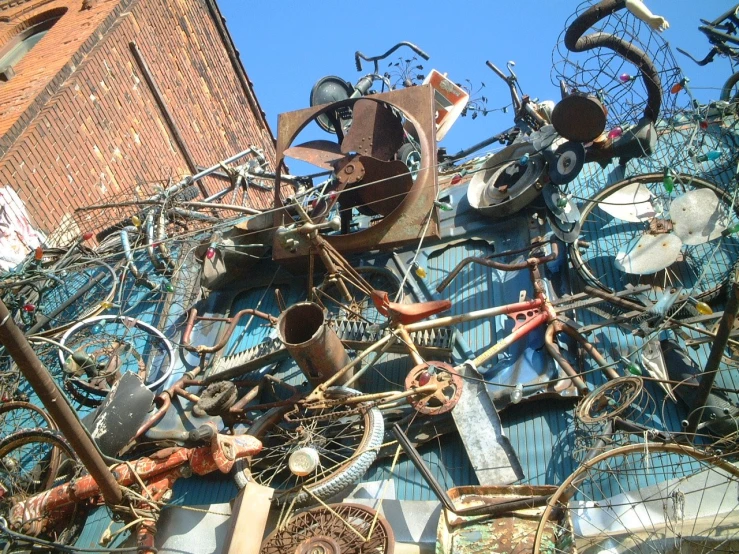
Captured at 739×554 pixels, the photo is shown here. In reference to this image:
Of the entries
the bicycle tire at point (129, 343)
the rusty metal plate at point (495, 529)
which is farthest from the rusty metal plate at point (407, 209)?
the rusty metal plate at point (495, 529)

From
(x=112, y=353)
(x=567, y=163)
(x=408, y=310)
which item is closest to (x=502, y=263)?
(x=567, y=163)

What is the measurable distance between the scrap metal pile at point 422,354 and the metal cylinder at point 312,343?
0.03m

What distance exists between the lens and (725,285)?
7.40 meters

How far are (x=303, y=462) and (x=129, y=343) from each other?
4021 mm

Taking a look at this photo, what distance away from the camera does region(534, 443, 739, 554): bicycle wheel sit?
5.21m

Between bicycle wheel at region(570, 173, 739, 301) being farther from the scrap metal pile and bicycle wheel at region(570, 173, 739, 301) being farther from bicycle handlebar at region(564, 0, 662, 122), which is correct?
bicycle handlebar at region(564, 0, 662, 122)

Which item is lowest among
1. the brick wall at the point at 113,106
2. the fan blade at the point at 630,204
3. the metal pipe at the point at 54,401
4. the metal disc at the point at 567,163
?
the metal pipe at the point at 54,401

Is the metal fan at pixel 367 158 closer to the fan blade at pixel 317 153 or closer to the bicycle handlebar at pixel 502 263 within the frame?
the fan blade at pixel 317 153

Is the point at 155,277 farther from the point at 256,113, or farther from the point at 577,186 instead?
the point at 256,113

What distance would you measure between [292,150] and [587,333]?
4.57m

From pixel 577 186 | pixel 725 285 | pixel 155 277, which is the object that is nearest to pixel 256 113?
pixel 155 277

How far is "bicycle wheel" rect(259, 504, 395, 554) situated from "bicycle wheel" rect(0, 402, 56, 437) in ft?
10.9

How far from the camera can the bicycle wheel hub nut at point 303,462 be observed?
633cm

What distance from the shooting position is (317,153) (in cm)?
1007
